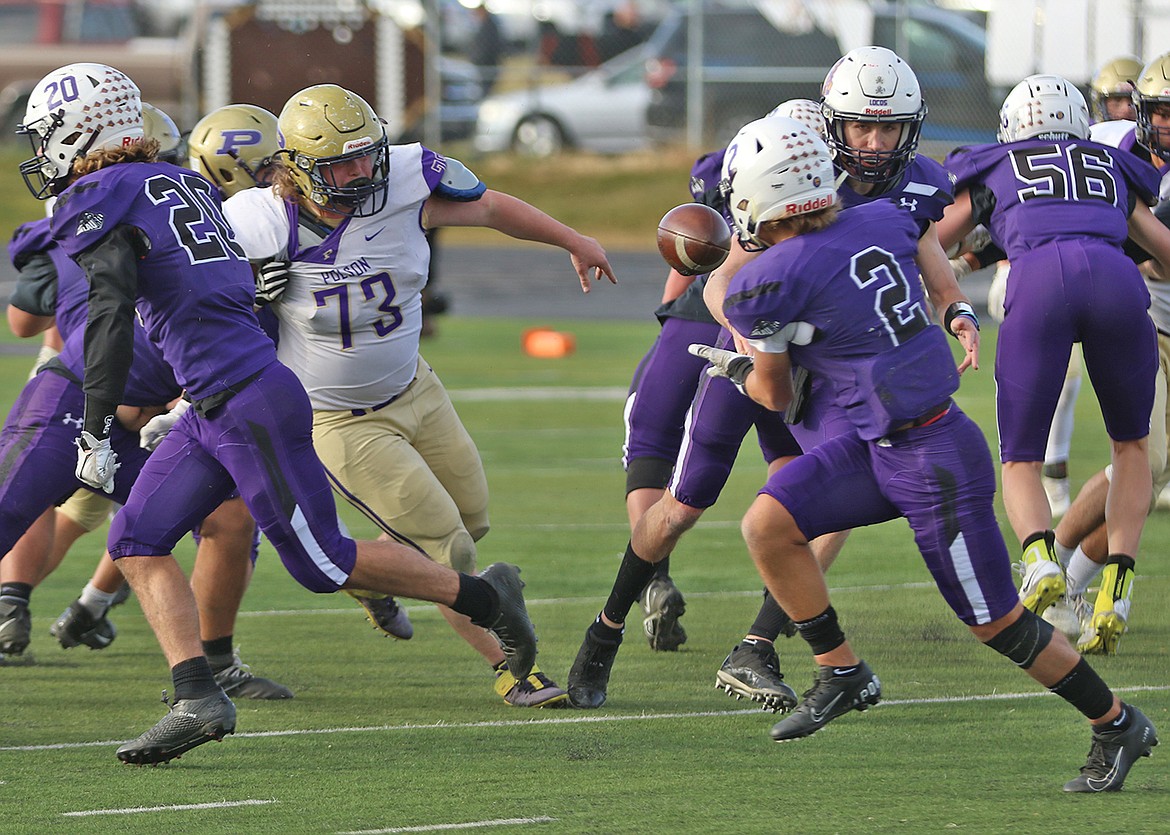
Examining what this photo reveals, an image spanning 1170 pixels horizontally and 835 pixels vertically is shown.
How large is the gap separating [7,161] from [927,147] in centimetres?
1224

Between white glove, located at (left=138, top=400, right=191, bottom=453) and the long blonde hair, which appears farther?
white glove, located at (left=138, top=400, right=191, bottom=453)

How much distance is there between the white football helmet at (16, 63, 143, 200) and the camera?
4.96 m

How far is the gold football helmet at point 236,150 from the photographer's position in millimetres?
6004

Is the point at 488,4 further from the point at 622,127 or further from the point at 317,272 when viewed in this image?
the point at 317,272

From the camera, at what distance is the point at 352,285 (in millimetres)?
5305

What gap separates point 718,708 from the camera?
540 centimetres

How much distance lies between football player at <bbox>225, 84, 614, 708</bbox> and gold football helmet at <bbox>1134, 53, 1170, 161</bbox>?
85.8 inches

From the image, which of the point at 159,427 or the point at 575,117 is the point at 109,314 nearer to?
the point at 159,427

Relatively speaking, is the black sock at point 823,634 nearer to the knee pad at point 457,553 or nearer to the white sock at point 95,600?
the knee pad at point 457,553

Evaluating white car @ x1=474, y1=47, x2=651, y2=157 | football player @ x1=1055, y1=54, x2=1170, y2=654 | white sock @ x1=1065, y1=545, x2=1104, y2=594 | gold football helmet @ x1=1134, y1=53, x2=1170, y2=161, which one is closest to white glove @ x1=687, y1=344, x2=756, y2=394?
football player @ x1=1055, y1=54, x2=1170, y2=654

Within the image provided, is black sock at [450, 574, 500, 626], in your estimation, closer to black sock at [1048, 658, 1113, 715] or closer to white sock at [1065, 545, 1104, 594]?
black sock at [1048, 658, 1113, 715]

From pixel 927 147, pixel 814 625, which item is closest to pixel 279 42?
pixel 927 147

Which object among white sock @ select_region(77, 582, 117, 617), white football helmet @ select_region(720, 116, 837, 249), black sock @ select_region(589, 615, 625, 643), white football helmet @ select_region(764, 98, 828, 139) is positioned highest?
white football helmet @ select_region(720, 116, 837, 249)

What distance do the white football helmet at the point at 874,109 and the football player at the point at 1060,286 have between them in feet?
1.61
